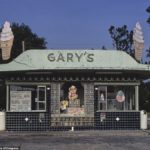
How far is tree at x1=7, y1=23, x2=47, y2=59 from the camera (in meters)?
68.9

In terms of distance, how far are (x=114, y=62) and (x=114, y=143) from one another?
8.77m

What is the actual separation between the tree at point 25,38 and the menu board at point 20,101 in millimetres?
36394

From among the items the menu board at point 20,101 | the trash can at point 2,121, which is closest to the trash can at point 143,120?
the menu board at point 20,101

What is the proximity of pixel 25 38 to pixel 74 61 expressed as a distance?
1575 inches

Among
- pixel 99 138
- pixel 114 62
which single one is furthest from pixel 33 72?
pixel 99 138

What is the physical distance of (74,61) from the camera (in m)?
30.7

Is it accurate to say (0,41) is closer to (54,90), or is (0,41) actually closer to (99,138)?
(54,90)

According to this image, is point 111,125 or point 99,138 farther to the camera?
point 111,125

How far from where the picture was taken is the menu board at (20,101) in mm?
30781

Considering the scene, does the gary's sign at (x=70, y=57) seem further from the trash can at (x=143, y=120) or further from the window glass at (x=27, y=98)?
the trash can at (x=143, y=120)

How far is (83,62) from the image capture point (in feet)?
101

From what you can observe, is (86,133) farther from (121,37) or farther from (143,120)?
(121,37)

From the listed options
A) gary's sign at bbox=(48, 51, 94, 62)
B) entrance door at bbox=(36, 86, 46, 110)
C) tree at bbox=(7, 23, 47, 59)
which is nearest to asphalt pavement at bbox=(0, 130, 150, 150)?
entrance door at bbox=(36, 86, 46, 110)

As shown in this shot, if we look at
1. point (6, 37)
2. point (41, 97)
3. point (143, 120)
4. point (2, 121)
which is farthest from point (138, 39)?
point (2, 121)
